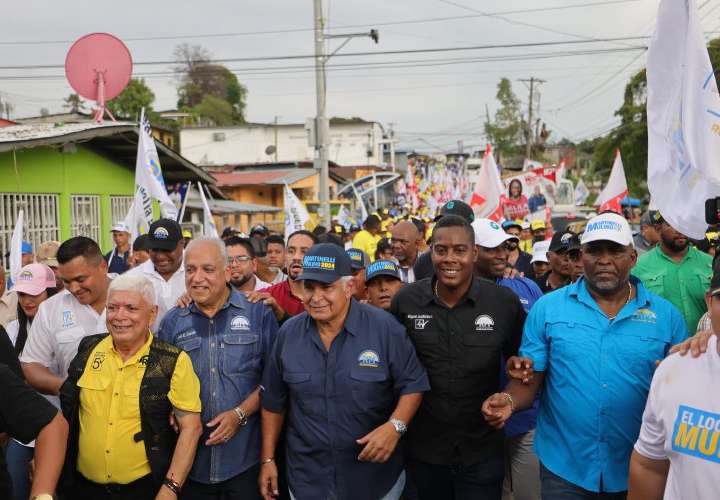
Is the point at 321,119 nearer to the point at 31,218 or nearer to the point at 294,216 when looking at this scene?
the point at 294,216

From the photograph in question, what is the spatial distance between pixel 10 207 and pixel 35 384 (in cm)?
845

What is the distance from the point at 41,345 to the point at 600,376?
3385 mm

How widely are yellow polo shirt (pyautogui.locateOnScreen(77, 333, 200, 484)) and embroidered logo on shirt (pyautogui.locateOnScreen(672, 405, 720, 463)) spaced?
2438 millimetres

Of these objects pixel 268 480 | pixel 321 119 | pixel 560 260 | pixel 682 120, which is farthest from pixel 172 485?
pixel 321 119

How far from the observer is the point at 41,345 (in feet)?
14.8

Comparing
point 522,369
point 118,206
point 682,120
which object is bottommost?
point 522,369

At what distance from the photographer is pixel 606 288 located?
147 inches

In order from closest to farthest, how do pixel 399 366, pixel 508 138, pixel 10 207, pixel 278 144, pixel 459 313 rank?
pixel 399 366, pixel 459 313, pixel 10 207, pixel 278 144, pixel 508 138

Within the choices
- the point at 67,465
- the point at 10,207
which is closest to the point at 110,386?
the point at 67,465

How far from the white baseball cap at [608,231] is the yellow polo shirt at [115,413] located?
234 cm

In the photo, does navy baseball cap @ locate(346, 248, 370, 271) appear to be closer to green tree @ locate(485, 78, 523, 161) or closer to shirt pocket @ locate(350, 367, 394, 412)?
shirt pocket @ locate(350, 367, 394, 412)

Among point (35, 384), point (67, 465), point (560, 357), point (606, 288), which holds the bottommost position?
point (67, 465)

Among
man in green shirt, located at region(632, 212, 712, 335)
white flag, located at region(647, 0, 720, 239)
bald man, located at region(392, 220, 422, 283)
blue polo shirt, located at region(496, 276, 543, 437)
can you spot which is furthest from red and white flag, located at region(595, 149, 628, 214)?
white flag, located at region(647, 0, 720, 239)

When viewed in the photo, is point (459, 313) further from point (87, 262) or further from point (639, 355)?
point (87, 262)
